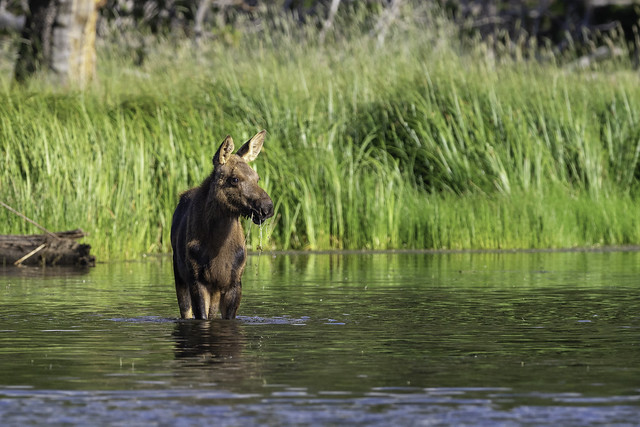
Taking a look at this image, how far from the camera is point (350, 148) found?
18.6 m

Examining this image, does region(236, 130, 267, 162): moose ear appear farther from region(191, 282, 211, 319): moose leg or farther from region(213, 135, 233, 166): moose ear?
region(191, 282, 211, 319): moose leg

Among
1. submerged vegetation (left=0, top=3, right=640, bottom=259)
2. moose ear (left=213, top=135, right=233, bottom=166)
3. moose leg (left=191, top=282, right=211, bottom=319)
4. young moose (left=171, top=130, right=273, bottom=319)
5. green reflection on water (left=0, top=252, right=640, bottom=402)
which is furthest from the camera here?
submerged vegetation (left=0, top=3, right=640, bottom=259)

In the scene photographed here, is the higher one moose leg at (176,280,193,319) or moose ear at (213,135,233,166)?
moose ear at (213,135,233,166)

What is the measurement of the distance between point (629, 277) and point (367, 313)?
14.2ft

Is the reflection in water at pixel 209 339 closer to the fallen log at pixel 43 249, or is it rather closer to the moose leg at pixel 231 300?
the moose leg at pixel 231 300

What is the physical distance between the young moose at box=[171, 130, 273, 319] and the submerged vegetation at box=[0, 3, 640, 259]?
671cm

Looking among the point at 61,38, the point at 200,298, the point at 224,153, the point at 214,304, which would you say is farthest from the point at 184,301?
the point at 61,38

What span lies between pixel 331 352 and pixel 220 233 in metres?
1.70

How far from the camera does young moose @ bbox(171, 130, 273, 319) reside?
917cm

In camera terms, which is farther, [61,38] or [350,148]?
[61,38]

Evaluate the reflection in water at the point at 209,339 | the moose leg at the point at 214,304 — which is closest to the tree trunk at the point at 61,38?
the moose leg at the point at 214,304

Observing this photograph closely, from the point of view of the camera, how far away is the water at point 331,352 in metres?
6.00

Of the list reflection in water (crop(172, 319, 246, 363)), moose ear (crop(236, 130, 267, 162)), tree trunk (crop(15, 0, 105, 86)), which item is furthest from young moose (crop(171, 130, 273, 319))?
tree trunk (crop(15, 0, 105, 86))

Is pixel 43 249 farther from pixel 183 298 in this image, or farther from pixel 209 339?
pixel 209 339
